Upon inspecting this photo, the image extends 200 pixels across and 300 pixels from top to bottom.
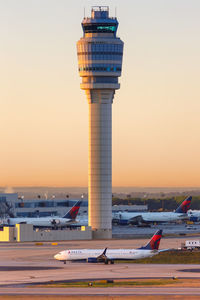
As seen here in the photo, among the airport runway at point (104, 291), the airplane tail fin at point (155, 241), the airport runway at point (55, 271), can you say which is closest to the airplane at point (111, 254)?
the airplane tail fin at point (155, 241)

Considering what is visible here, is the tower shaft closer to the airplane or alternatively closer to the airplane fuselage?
the airplane fuselage

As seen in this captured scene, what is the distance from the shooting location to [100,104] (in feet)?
633

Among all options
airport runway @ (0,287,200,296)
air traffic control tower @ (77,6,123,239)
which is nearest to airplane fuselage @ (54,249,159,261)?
airport runway @ (0,287,200,296)

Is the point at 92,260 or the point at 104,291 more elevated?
the point at 104,291

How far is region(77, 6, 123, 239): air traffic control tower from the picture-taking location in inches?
7594

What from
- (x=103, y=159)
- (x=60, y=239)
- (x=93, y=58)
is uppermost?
(x=93, y=58)

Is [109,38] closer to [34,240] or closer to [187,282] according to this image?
[34,240]

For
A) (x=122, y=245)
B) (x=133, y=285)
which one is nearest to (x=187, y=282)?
(x=133, y=285)

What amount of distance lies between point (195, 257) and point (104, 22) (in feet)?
263

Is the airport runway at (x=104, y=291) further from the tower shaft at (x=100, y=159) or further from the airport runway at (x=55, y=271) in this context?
the tower shaft at (x=100, y=159)

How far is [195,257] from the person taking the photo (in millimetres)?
133625

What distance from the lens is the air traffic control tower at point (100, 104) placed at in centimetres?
19288

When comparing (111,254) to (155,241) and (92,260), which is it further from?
(155,241)

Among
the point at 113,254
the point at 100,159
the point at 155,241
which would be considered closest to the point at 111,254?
the point at 113,254
